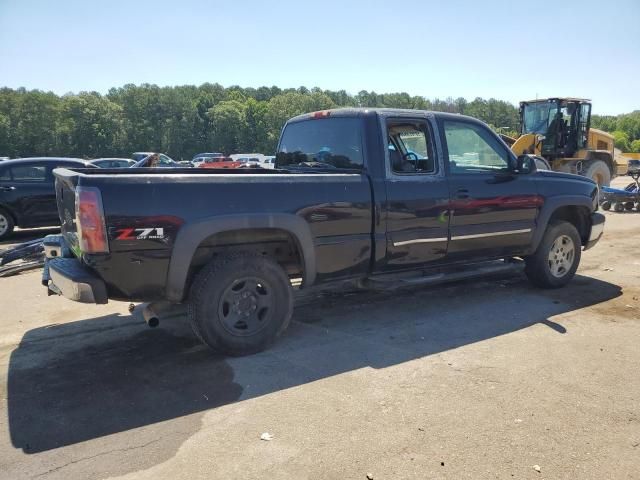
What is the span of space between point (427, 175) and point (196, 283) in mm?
2496

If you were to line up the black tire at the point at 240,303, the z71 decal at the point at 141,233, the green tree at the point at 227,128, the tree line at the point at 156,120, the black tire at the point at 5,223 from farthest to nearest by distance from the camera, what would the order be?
the green tree at the point at 227,128
the tree line at the point at 156,120
the black tire at the point at 5,223
the black tire at the point at 240,303
the z71 decal at the point at 141,233

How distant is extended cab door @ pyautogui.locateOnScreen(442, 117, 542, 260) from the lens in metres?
5.21

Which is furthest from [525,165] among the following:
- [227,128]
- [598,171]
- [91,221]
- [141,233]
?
[227,128]

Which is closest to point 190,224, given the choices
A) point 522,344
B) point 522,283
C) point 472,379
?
point 472,379

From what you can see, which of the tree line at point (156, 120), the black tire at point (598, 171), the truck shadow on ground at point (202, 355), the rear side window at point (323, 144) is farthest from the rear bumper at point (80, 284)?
the tree line at point (156, 120)

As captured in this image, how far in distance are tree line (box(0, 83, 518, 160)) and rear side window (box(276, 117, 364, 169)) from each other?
84.4 metres

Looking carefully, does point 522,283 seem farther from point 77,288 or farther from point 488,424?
point 77,288

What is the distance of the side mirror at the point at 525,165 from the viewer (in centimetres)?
559

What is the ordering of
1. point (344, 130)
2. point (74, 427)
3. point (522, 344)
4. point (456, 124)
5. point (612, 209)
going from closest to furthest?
point (74, 427)
point (522, 344)
point (344, 130)
point (456, 124)
point (612, 209)

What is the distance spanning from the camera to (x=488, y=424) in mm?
3133

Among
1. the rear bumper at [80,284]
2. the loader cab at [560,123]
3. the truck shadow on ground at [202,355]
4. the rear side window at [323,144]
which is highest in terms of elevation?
the loader cab at [560,123]

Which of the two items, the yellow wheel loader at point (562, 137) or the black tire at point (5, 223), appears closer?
the black tire at point (5, 223)

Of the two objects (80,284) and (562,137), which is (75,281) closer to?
(80,284)

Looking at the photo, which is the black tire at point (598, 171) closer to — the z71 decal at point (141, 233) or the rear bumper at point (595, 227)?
the rear bumper at point (595, 227)
